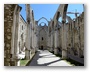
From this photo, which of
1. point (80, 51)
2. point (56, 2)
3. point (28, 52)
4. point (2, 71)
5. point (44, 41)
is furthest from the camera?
point (44, 41)

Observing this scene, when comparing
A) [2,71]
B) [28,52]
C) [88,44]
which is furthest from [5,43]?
[28,52]

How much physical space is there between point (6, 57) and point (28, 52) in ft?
16.0

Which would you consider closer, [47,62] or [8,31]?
[8,31]

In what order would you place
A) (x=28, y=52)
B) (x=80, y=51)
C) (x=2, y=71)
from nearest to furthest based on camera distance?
(x=2, y=71) → (x=28, y=52) → (x=80, y=51)

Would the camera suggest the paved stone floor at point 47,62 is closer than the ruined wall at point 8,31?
No

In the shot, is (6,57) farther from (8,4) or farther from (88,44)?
(88,44)

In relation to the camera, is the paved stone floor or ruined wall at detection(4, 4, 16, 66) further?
the paved stone floor

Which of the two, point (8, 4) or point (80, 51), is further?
point (80, 51)

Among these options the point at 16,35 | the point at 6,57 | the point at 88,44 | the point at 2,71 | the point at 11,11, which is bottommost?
the point at 2,71

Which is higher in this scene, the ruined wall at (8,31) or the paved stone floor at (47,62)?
the ruined wall at (8,31)

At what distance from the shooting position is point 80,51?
1277cm

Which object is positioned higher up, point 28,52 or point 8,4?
point 8,4

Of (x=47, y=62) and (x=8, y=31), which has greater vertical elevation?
(x=8, y=31)

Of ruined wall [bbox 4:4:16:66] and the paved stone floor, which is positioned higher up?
ruined wall [bbox 4:4:16:66]
